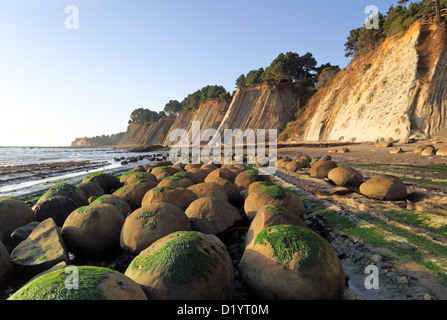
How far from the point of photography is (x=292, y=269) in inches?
99.2

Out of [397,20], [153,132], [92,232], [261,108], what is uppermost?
[397,20]

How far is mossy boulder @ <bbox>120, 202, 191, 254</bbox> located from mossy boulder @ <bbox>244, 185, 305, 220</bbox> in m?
1.62

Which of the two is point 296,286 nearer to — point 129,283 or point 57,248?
point 129,283

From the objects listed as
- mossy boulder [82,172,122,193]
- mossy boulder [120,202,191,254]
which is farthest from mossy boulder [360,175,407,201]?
mossy boulder [82,172,122,193]

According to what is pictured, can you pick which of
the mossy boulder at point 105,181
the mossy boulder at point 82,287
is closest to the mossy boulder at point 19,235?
the mossy boulder at point 82,287

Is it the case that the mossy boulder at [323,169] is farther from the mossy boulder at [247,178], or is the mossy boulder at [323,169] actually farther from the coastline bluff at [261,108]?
the coastline bluff at [261,108]

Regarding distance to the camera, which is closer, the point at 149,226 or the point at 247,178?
the point at 149,226

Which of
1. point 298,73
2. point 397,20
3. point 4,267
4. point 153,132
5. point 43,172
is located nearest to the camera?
point 4,267

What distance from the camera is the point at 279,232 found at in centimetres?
299

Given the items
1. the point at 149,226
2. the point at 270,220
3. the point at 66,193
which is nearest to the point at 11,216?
the point at 66,193

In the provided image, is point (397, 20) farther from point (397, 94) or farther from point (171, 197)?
point (171, 197)

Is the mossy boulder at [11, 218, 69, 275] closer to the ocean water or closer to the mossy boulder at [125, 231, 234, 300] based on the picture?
the mossy boulder at [125, 231, 234, 300]

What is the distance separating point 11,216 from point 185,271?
458 cm

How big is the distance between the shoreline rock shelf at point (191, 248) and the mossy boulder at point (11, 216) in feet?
0.06
